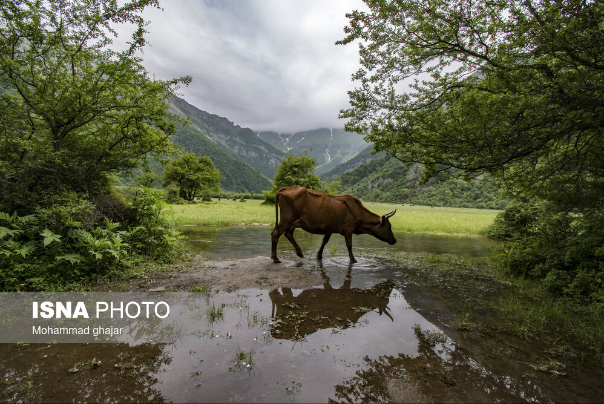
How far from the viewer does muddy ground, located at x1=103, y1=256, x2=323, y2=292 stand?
6.36m

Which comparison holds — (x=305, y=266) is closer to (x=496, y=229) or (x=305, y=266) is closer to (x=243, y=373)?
(x=243, y=373)

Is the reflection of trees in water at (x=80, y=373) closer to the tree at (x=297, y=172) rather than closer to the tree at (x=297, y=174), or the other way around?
the tree at (x=297, y=172)

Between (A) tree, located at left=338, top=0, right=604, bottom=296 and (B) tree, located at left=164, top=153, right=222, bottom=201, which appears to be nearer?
(A) tree, located at left=338, top=0, right=604, bottom=296

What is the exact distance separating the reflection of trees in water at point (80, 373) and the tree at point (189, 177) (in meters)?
56.7

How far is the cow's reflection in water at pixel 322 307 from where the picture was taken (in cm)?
455

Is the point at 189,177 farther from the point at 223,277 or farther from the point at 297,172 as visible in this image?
the point at 223,277

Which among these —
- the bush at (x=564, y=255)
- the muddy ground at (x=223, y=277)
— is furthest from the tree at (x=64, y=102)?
the bush at (x=564, y=255)

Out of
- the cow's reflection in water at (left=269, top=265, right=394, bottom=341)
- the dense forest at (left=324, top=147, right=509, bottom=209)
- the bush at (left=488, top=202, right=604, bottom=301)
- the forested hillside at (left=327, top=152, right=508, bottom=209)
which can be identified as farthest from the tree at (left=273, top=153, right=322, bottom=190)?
the cow's reflection in water at (left=269, top=265, right=394, bottom=341)

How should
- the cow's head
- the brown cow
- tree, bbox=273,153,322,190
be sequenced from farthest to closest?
1. tree, bbox=273,153,322,190
2. the cow's head
3. the brown cow

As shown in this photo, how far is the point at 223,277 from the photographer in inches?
289

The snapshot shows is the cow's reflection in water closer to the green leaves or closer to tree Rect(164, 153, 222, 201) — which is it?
the green leaves

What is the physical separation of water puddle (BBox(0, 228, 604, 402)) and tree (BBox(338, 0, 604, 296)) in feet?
14.2

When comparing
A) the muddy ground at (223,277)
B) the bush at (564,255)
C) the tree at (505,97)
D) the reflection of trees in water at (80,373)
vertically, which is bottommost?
the muddy ground at (223,277)

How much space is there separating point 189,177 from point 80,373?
5804cm
